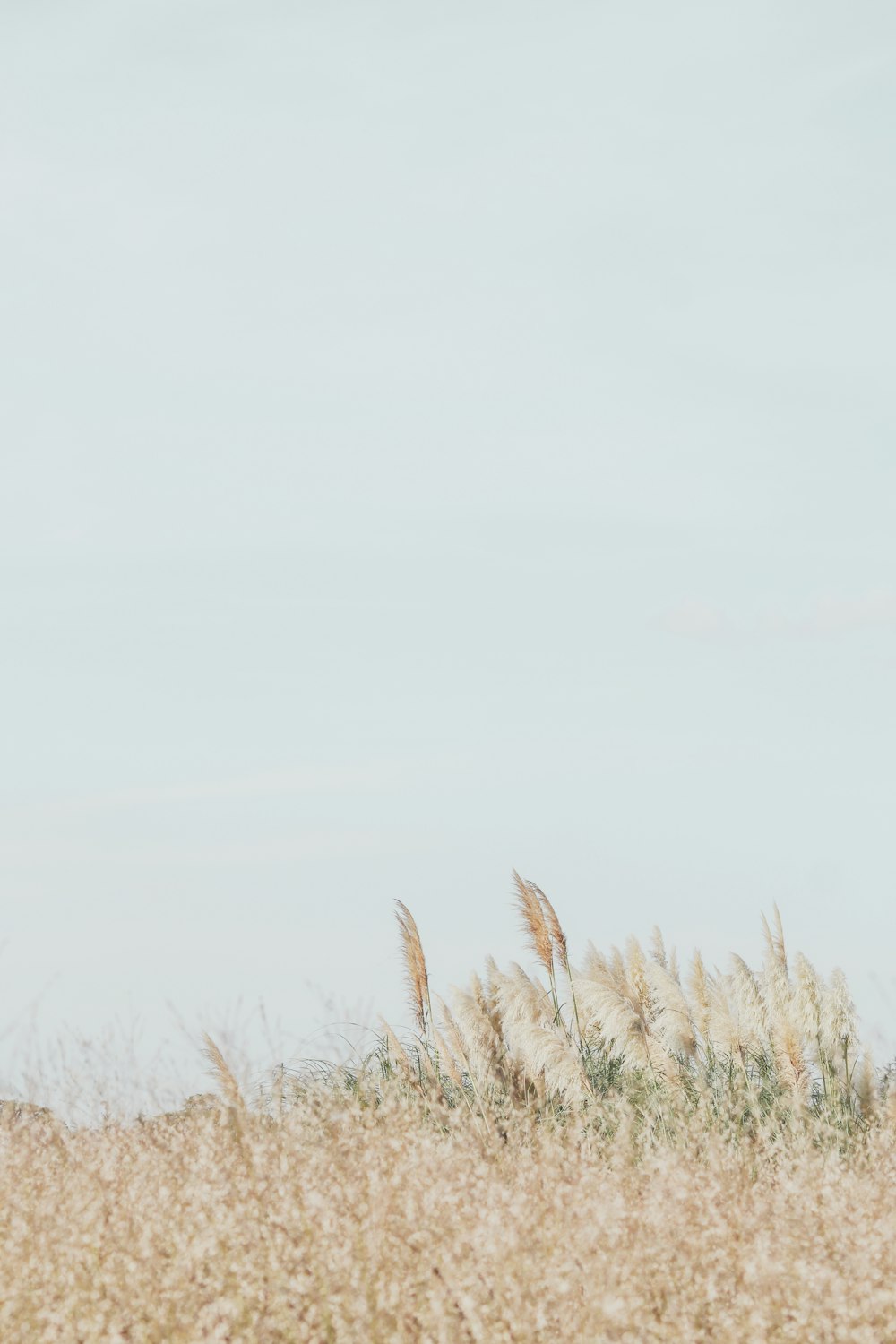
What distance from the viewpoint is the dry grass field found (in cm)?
457

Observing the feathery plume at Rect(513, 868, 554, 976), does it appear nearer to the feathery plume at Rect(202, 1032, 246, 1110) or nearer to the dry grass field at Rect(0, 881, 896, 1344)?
the dry grass field at Rect(0, 881, 896, 1344)

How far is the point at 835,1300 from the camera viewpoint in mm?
4383

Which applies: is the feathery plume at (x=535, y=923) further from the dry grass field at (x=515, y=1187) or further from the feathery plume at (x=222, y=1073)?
the feathery plume at (x=222, y=1073)

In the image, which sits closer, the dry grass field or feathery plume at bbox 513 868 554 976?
the dry grass field

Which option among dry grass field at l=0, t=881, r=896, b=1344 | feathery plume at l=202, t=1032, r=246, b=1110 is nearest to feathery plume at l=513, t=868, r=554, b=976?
dry grass field at l=0, t=881, r=896, b=1344

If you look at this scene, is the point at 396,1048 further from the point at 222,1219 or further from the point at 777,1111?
the point at 222,1219

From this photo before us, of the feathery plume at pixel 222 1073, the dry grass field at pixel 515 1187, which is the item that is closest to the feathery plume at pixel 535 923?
the dry grass field at pixel 515 1187

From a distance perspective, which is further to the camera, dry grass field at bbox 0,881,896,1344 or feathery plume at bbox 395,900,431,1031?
feathery plume at bbox 395,900,431,1031

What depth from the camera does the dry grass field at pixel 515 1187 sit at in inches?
180

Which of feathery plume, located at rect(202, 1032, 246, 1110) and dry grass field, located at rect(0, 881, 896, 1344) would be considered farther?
feathery plume, located at rect(202, 1032, 246, 1110)

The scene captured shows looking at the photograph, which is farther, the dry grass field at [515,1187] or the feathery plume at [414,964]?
the feathery plume at [414,964]

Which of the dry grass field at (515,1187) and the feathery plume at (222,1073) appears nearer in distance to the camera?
the dry grass field at (515,1187)

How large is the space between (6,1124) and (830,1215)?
478 cm

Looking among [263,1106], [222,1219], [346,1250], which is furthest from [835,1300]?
[263,1106]
